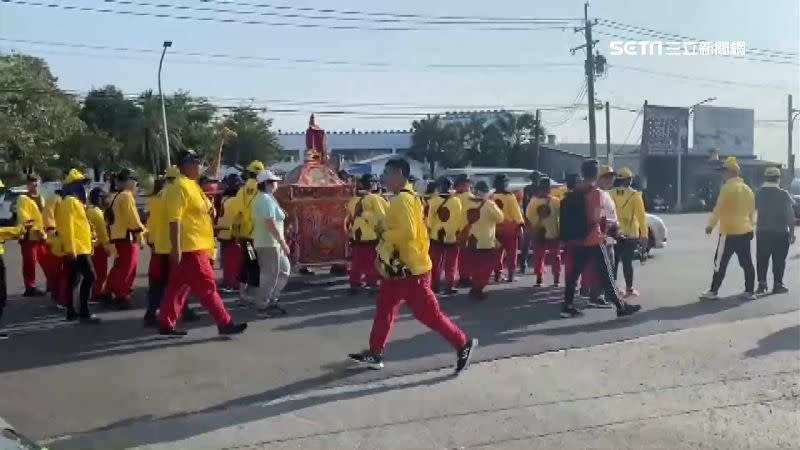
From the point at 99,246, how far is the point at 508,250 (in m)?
5.64

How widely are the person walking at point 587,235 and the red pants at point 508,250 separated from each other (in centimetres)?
265

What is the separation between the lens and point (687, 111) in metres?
44.8

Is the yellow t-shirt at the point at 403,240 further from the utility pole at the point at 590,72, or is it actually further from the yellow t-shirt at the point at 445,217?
the utility pole at the point at 590,72

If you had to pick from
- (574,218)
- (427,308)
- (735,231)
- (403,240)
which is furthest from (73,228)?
(735,231)

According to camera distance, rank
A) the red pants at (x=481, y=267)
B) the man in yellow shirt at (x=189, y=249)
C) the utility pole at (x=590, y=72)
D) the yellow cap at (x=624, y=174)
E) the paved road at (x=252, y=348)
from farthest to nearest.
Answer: the utility pole at (x=590, y=72), the yellow cap at (x=624, y=174), the red pants at (x=481, y=267), the man in yellow shirt at (x=189, y=249), the paved road at (x=252, y=348)

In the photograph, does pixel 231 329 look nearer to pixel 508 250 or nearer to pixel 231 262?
pixel 231 262

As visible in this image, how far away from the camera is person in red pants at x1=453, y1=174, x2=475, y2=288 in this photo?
10.7 m

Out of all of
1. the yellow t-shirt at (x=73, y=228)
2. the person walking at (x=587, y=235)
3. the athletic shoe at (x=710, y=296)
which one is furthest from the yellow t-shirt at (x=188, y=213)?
the athletic shoe at (x=710, y=296)

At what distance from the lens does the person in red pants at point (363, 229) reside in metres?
10.4

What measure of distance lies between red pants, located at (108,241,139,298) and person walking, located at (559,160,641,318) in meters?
5.28

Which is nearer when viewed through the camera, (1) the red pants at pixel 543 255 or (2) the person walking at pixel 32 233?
(2) the person walking at pixel 32 233

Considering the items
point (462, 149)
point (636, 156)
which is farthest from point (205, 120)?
point (636, 156)

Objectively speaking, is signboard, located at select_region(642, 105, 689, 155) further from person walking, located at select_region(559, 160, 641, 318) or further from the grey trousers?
the grey trousers

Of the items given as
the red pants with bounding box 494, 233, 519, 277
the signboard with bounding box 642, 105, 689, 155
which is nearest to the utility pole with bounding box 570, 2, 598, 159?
the signboard with bounding box 642, 105, 689, 155
